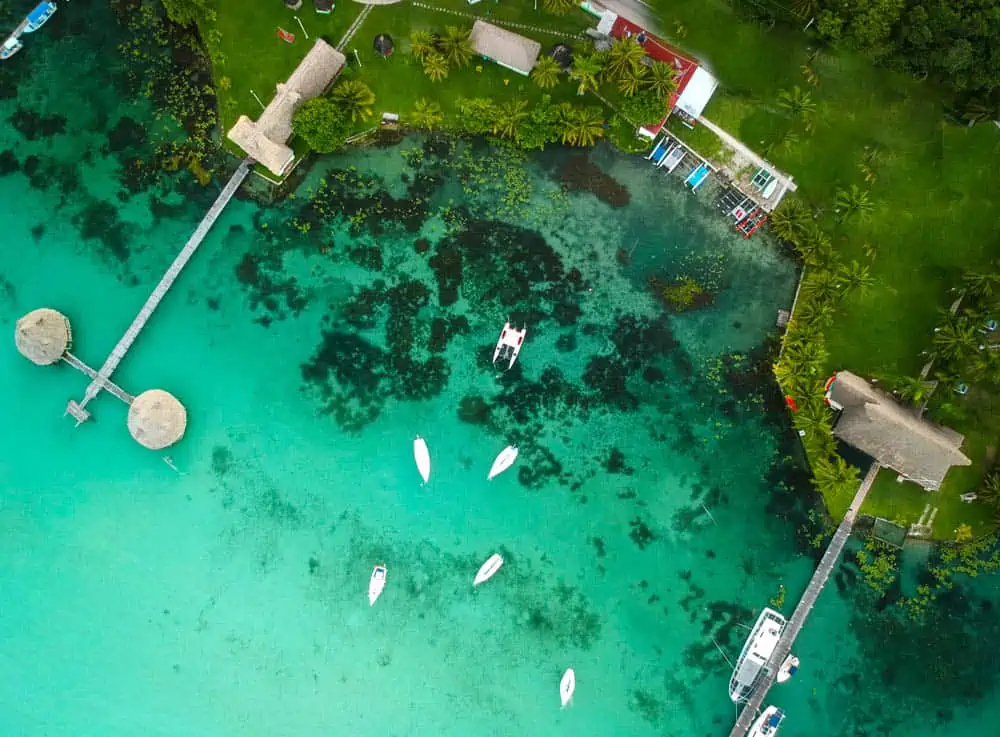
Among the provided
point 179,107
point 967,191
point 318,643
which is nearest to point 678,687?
point 318,643

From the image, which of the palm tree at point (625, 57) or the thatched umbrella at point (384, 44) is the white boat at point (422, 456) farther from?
the palm tree at point (625, 57)

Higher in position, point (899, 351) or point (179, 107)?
point (899, 351)

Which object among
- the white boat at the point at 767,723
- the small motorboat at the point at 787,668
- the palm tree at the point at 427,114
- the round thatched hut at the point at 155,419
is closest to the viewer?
the round thatched hut at the point at 155,419

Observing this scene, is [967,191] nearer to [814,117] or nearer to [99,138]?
[814,117]

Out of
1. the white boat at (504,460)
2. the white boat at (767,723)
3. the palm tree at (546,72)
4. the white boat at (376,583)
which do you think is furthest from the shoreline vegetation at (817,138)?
the white boat at (376,583)

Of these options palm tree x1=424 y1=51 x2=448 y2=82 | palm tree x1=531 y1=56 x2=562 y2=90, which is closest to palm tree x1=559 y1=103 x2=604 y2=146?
palm tree x1=531 y1=56 x2=562 y2=90

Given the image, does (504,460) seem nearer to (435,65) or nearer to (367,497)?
(367,497)

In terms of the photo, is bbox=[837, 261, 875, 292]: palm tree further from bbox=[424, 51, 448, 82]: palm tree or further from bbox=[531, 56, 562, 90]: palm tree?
bbox=[424, 51, 448, 82]: palm tree
